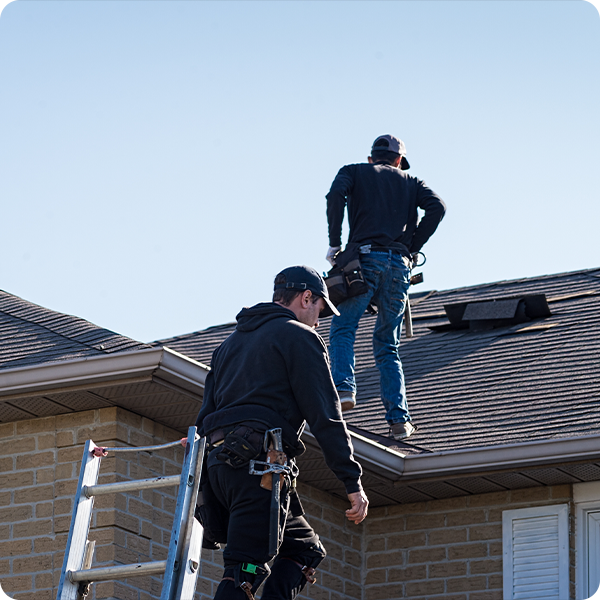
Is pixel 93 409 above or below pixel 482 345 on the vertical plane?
below

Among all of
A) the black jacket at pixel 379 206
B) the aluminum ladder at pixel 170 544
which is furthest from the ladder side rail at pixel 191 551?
the black jacket at pixel 379 206

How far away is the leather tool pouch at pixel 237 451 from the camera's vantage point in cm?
530

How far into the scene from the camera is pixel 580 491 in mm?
8969

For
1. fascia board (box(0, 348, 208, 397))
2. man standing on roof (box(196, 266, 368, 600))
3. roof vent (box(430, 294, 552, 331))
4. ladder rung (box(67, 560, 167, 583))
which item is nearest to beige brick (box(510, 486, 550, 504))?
fascia board (box(0, 348, 208, 397))

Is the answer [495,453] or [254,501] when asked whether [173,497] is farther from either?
[254,501]

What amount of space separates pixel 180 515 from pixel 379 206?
477cm

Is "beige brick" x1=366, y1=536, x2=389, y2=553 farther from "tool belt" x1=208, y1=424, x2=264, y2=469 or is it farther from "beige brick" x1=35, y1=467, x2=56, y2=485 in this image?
"tool belt" x1=208, y1=424, x2=264, y2=469

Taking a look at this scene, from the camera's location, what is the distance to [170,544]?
16.0 ft

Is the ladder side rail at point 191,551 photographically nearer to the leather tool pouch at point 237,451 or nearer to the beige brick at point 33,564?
the leather tool pouch at point 237,451

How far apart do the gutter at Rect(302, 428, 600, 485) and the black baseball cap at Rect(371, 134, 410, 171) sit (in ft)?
7.70

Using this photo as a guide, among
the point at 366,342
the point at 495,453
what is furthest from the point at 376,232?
the point at 366,342

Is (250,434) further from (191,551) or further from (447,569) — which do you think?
(447,569)

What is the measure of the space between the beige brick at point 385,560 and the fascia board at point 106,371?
267 cm

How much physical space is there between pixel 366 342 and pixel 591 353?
288cm
